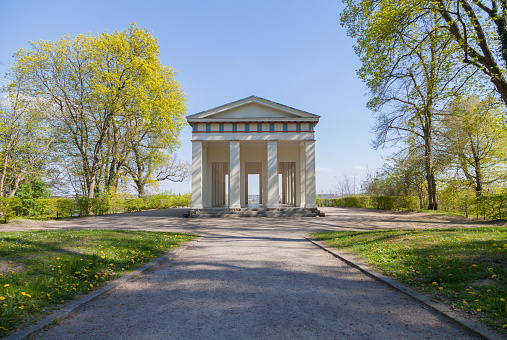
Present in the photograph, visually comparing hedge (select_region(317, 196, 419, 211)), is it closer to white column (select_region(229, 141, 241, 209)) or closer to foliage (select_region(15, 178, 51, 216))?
white column (select_region(229, 141, 241, 209))

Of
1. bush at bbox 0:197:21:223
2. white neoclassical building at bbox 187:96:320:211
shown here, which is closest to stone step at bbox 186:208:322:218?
white neoclassical building at bbox 187:96:320:211

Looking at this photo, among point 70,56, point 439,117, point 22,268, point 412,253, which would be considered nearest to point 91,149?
point 70,56

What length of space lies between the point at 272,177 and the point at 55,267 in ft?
53.5

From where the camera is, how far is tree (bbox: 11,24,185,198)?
65.2 feet

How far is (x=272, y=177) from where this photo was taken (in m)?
20.1

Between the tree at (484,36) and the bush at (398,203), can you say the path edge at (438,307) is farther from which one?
the bush at (398,203)

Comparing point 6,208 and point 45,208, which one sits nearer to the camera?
point 6,208

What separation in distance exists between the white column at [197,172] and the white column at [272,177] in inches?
196

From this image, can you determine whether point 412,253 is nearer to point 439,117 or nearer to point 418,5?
point 418,5

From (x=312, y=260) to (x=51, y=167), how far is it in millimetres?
22253

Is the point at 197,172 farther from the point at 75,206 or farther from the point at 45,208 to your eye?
the point at 45,208

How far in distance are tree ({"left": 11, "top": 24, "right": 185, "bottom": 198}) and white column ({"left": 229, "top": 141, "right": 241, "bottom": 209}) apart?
773cm

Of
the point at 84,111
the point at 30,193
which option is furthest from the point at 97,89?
the point at 30,193

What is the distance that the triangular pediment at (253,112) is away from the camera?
19906mm
